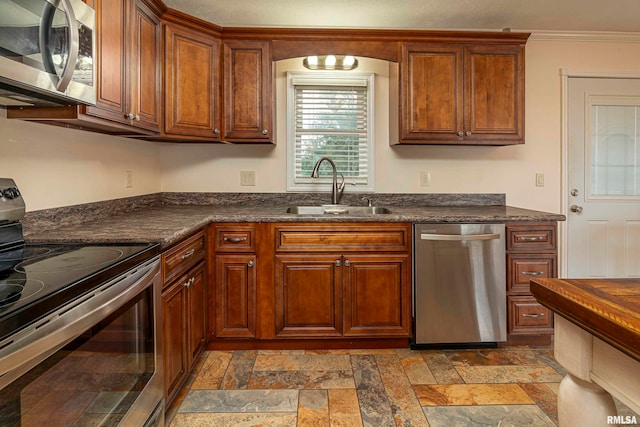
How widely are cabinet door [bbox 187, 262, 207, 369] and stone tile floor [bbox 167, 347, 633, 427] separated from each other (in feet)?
0.54

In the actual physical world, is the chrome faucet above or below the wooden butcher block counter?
above

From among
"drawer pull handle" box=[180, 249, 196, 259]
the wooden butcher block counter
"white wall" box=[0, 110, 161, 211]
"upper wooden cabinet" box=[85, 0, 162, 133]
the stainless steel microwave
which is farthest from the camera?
"drawer pull handle" box=[180, 249, 196, 259]

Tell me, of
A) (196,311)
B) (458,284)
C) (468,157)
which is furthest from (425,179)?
(196,311)

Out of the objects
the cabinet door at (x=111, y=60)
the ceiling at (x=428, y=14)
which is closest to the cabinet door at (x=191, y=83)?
the ceiling at (x=428, y=14)

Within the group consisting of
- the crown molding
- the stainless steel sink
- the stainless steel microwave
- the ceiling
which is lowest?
the stainless steel sink

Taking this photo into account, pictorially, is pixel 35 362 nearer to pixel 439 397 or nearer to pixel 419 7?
pixel 439 397

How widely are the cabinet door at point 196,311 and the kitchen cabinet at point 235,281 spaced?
0.37ft

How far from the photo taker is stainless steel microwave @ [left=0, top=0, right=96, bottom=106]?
1.10 meters

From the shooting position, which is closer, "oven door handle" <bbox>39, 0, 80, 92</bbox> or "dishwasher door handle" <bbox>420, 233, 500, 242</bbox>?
Answer: "oven door handle" <bbox>39, 0, 80, 92</bbox>

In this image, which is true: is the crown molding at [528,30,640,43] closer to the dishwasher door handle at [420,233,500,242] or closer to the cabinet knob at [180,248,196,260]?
the dishwasher door handle at [420,233,500,242]

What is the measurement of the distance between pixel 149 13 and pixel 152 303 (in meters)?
1.68

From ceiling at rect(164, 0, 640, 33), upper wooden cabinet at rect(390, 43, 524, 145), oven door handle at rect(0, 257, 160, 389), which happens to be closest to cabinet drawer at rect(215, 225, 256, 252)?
oven door handle at rect(0, 257, 160, 389)

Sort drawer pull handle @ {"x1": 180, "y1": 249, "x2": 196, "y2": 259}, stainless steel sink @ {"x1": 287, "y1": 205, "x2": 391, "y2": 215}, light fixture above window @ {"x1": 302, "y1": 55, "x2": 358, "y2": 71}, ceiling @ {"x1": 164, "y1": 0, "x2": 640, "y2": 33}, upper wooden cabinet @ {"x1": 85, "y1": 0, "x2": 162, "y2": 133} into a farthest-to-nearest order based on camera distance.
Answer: stainless steel sink @ {"x1": 287, "y1": 205, "x2": 391, "y2": 215}
light fixture above window @ {"x1": 302, "y1": 55, "x2": 358, "y2": 71}
ceiling @ {"x1": 164, "y1": 0, "x2": 640, "y2": 33}
drawer pull handle @ {"x1": 180, "y1": 249, "x2": 196, "y2": 259}
upper wooden cabinet @ {"x1": 85, "y1": 0, "x2": 162, "y2": 133}

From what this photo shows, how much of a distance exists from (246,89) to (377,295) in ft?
5.43
